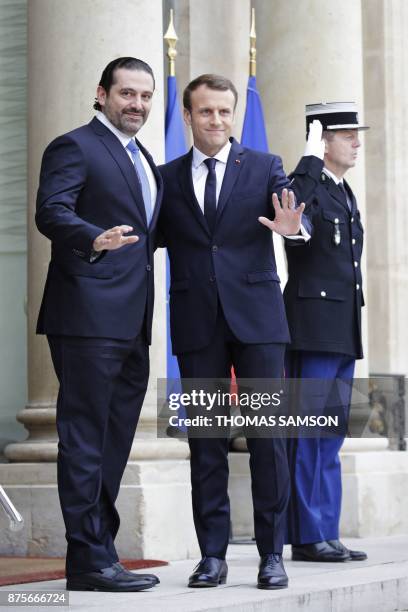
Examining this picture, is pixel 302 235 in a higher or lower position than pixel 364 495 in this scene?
higher

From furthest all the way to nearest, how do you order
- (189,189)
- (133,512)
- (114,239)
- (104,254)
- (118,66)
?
(133,512) → (189,189) → (118,66) → (104,254) → (114,239)

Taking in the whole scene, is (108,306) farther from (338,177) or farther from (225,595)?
(338,177)

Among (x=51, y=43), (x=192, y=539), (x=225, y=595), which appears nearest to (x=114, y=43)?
(x=51, y=43)

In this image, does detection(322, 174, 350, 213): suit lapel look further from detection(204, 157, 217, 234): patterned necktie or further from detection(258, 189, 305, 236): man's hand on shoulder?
detection(258, 189, 305, 236): man's hand on shoulder

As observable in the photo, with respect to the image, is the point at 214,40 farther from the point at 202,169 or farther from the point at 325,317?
the point at 202,169

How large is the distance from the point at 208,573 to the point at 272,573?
0.26m

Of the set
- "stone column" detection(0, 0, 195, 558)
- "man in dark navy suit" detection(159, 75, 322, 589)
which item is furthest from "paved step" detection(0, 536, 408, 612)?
"stone column" detection(0, 0, 195, 558)

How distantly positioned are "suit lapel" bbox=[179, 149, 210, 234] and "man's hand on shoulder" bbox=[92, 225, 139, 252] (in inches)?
27.6

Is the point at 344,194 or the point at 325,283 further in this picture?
the point at 344,194

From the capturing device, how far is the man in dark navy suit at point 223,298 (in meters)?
6.12

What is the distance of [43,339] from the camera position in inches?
310

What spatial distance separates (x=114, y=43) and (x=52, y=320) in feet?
7.36

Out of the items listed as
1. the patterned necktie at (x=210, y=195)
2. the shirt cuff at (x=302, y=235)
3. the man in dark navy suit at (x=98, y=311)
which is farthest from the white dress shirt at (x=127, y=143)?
the shirt cuff at (x=302, y=235)

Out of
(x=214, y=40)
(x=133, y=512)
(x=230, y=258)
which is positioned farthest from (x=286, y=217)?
(x=214, y=40)
